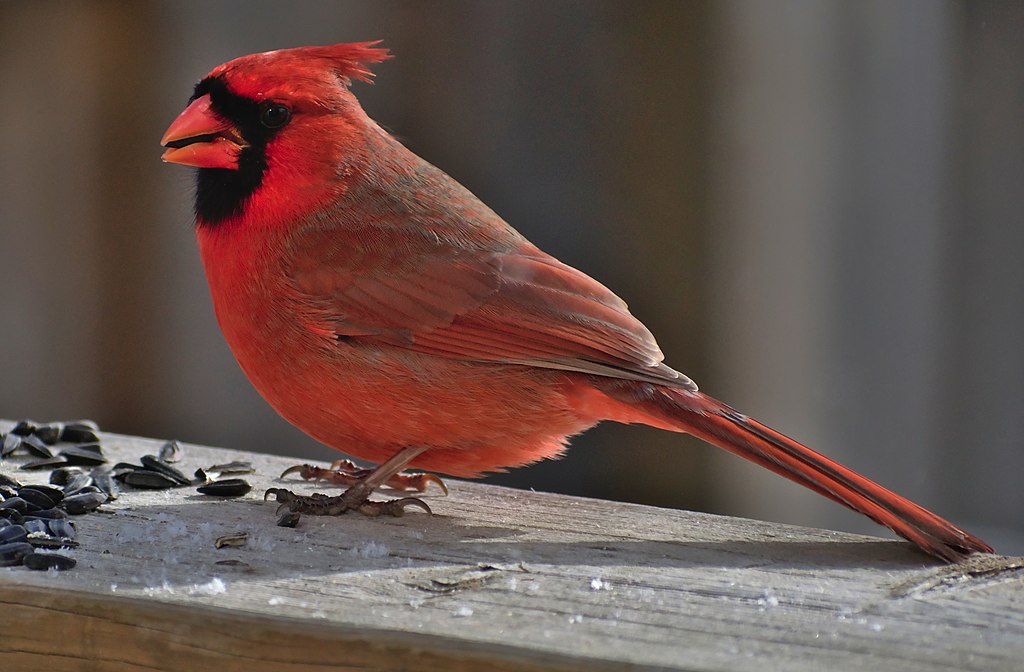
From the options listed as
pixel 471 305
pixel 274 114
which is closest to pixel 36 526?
pixel 471 305

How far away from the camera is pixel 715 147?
353cm

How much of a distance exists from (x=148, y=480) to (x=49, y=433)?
591mm

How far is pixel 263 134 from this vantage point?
280 centimetres

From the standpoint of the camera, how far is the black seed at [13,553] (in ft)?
6.63

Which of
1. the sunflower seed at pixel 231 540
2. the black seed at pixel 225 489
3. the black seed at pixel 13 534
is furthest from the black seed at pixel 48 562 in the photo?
the black seed at pixel 225 489

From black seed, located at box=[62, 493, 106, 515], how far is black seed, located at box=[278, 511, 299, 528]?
37 centimetres

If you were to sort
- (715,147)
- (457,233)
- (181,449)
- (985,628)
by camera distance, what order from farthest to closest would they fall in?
(715,147), (181,449), (457,233), (985,628)

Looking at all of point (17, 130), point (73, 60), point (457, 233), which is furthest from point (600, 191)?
point (17, 130)

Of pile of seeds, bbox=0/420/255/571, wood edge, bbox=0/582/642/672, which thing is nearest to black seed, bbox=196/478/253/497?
pile of seeds, bbox=0/420/255/571

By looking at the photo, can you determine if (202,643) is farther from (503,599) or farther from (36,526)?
(36,526)

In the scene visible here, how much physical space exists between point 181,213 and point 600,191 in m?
2.24

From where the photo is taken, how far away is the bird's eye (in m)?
2.80

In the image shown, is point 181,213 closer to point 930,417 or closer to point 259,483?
point 259,483

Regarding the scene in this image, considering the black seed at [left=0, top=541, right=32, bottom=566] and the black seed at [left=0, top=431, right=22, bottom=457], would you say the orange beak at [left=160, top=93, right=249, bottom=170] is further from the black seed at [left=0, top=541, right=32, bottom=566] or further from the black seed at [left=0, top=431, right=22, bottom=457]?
the black seed at [left=0, top=541, right=32, bottom=566]
